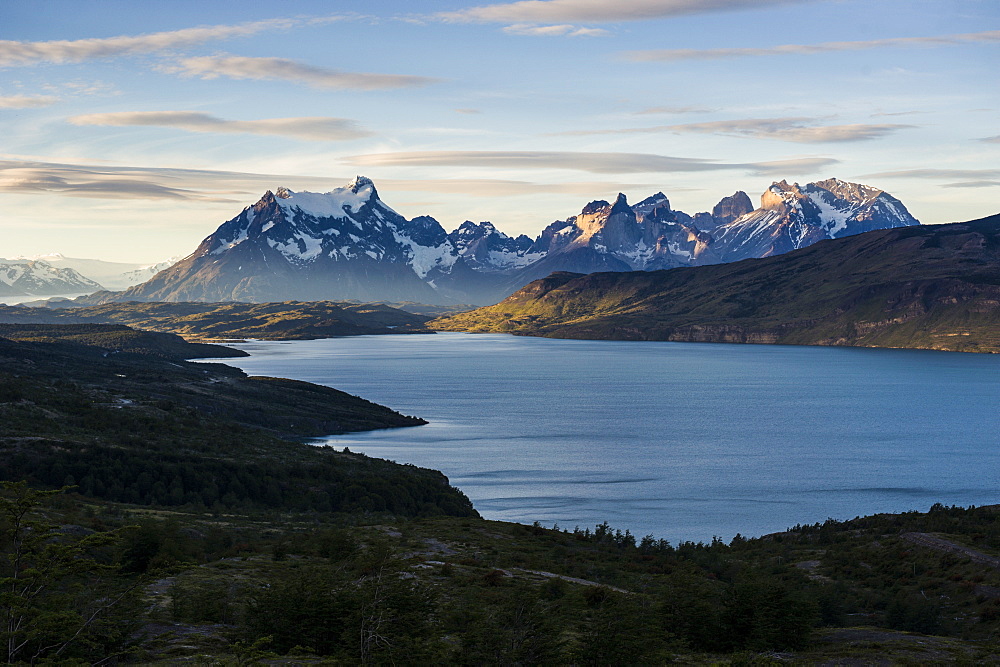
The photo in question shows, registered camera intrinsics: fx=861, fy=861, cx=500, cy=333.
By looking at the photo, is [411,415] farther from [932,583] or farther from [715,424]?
[932,583]

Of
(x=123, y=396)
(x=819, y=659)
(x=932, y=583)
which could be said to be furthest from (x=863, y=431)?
(x=819, y=659)

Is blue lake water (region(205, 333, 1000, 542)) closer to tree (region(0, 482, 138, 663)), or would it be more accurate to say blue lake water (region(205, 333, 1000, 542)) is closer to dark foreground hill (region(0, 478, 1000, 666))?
dark foreground hill (region(0, 478, 1000, 666))

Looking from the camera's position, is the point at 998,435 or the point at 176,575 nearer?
the point at 176,575

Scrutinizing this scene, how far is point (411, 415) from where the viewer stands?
6585 inches

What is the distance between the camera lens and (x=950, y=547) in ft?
168

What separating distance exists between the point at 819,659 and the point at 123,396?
386 ft

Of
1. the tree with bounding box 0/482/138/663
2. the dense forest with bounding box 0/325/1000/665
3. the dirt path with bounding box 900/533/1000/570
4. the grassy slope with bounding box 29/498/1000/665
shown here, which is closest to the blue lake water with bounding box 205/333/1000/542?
the dense forest with bounding box 0/325/1000/665

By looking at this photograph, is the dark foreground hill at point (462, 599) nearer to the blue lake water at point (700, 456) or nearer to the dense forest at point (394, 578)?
the dense forest at point (394, 578)

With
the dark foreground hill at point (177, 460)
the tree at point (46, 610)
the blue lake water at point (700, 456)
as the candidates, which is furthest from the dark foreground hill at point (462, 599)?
the blue lake water at point (700, 456)

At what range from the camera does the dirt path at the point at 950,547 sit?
1870 inches

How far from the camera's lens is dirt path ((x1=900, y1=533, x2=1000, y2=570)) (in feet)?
156

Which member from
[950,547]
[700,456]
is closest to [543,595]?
[950,547]

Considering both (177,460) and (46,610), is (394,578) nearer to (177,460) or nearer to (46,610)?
(46,610)

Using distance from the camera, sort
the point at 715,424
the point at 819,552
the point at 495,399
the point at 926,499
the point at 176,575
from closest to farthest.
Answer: the point at 176,575, the point at 819,552, the point at 926,499, the point at 715,424, the point at 495,399
